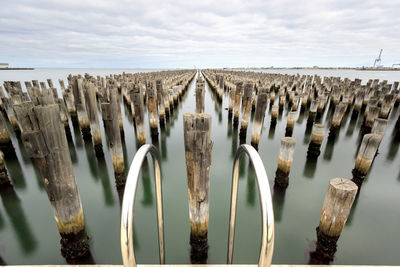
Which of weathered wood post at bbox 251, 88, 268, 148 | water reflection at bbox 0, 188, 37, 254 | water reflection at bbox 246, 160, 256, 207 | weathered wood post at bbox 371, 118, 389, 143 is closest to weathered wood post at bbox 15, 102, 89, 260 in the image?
water reflection at bbox 0, 188, 37, 254

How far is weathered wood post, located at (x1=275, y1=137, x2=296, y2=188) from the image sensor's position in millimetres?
5230

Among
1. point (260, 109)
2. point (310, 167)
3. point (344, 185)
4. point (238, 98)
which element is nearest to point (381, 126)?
point (310, 167)

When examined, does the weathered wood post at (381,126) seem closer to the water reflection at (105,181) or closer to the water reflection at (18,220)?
the water reflection at (105,181)

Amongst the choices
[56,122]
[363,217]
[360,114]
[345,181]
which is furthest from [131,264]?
[360,114]

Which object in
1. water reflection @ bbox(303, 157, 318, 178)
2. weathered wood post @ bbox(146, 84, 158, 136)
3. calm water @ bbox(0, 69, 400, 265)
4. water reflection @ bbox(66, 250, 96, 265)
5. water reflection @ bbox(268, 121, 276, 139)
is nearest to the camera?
water reflection @ bbox(66, 250, 96, 265)

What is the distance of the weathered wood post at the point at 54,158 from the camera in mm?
2863

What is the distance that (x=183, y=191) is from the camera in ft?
21.2

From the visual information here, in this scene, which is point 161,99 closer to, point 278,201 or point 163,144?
point 163,144

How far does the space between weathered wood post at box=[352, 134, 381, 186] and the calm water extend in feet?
2.45

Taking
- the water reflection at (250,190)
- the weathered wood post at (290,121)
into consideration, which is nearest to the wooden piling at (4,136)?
the water reflection at (250,190)

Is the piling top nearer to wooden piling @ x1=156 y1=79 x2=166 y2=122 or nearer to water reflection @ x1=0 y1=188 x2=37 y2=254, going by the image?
water reflection @ x1=0 y1=188 x2=37 y2=254

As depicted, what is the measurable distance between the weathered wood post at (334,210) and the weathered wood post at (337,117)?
7374 mm

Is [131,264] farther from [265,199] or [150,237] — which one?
[150,237]

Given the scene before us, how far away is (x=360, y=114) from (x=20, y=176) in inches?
768
